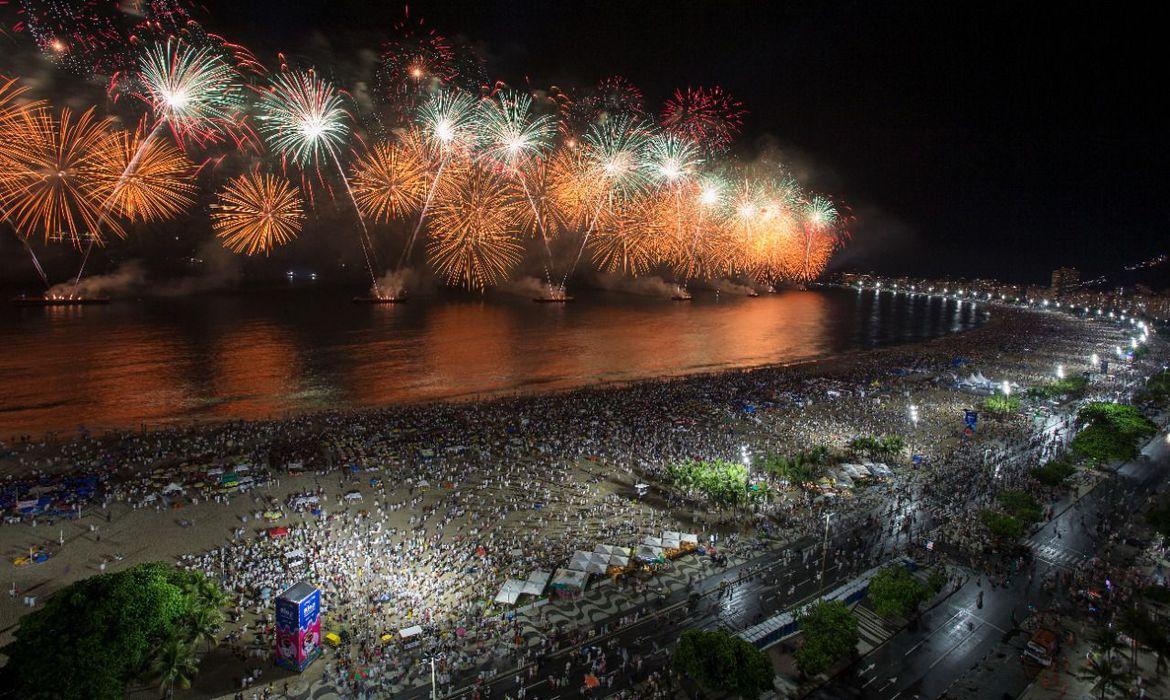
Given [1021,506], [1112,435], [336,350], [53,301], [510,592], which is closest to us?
[510,592]

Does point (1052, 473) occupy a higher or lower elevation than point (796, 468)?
higher

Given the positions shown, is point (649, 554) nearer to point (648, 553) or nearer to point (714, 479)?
point (648, 553)

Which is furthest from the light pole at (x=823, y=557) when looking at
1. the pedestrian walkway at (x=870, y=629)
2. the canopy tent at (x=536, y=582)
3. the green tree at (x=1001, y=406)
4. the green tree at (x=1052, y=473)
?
the green tree at (x=1001, y=406)

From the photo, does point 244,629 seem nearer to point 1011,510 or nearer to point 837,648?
point 837,648

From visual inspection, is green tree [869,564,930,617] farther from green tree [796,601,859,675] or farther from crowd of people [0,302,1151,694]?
crowd of people [0,302,1151,694]

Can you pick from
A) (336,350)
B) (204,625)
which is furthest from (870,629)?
(336,350)

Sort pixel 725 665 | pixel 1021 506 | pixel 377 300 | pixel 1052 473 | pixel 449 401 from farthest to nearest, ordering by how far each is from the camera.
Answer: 1. pixel 377 300
2. pixel 449 401
3. pixel 1052 473
4. pixel 1021 506
5. pixel 725 665

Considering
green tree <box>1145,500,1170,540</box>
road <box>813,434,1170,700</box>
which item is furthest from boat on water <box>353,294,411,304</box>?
green tree <box>1145,500,1170,540</box>

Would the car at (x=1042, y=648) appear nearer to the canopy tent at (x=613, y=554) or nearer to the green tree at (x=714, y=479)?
the green tree at (x=714, y=479)
